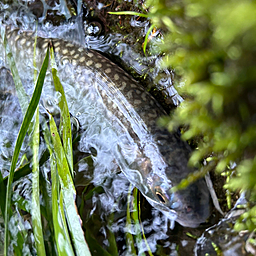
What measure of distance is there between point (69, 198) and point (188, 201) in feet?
2.58

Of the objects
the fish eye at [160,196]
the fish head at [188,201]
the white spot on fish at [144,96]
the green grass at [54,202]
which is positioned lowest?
the fish head at [188,201]

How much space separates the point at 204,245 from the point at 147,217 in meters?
0.48

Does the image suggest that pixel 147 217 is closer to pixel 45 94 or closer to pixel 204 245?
pixel 204 245

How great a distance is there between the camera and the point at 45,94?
2412mm

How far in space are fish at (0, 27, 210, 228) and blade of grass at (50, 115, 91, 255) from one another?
46 cm

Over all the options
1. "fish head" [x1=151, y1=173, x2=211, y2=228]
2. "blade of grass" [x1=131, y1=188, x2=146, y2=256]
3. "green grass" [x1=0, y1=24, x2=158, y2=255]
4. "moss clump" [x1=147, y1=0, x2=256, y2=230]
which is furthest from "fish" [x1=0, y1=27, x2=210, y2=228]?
"moss clump" [x1=147, y1=0, x2=256, y2=230]

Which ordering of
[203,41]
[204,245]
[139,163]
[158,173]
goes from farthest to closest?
[139,163]
[158,173]
[204,245]
[203,41]

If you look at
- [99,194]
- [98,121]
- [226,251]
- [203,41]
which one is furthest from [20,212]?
[203,41]

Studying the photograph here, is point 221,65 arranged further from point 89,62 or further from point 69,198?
point 89,62

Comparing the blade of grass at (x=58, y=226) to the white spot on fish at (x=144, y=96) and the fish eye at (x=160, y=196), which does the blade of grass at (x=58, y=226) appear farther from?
the white spot on fish at (x=144, y=96)

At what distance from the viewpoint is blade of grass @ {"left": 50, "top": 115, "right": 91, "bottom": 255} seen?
159 centimetres

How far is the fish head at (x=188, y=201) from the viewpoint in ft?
5.57

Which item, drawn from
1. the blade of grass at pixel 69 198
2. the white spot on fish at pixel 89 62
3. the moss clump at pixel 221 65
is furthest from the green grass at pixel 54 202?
the moss clump at pixel 221 65

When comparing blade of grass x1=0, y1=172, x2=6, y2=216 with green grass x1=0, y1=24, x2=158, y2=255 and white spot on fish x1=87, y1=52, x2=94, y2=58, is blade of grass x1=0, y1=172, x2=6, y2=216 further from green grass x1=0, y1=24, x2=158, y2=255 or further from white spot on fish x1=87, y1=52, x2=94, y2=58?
white spot on fish x1=87, y1=52, x2=94, y2=58
